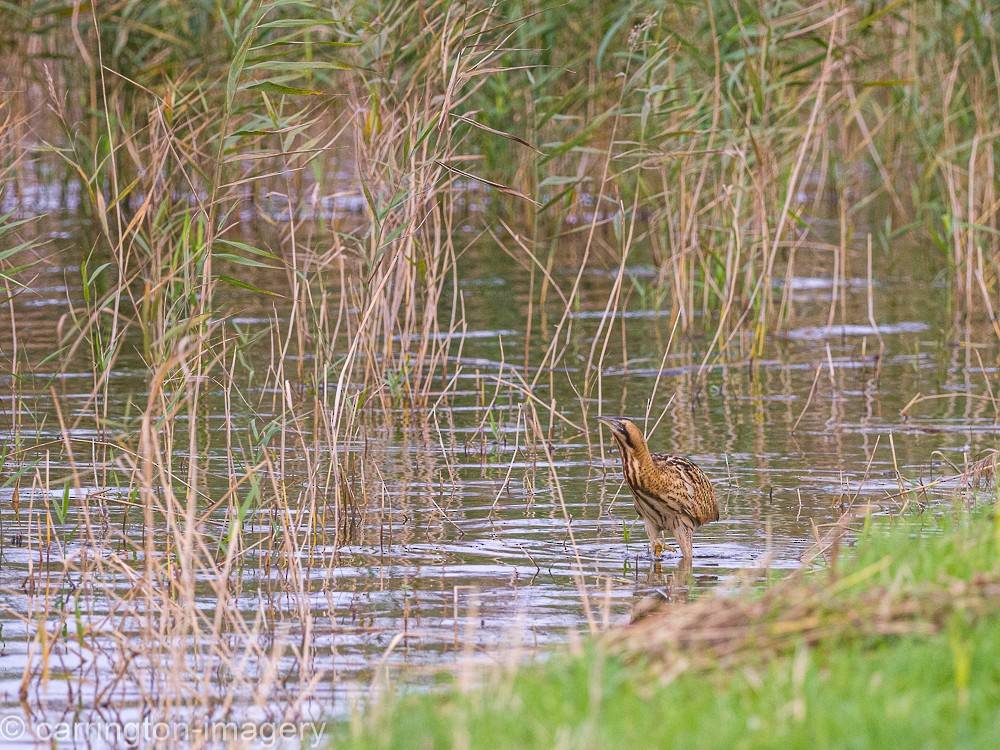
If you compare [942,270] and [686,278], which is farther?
[942,270]

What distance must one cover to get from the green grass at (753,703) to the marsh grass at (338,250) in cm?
74

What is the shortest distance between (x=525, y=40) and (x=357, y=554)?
6676 millimetres

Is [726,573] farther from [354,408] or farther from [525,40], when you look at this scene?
[525,40]

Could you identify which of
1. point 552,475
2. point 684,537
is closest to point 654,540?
point 684,537

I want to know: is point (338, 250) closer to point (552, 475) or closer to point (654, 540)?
point (552, 475)

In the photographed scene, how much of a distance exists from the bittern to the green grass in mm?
2658

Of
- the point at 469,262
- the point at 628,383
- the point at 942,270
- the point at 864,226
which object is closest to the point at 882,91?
the point at 864,226

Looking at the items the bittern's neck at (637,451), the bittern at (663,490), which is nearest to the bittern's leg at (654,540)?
the bittern at (663,490)

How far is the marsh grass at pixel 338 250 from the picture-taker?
5988 mm

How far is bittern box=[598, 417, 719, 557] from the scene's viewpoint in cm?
687

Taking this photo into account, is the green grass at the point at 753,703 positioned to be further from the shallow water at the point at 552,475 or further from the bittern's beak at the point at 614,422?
the bittern's beak at the point at 614,422

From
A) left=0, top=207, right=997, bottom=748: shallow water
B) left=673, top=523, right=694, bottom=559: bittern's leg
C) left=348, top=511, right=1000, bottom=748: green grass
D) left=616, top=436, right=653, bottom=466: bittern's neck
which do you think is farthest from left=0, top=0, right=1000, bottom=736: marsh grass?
left=348, top=511, right=1000, bottom=748: green grass

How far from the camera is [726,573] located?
670cm

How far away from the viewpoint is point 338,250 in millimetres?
8078
